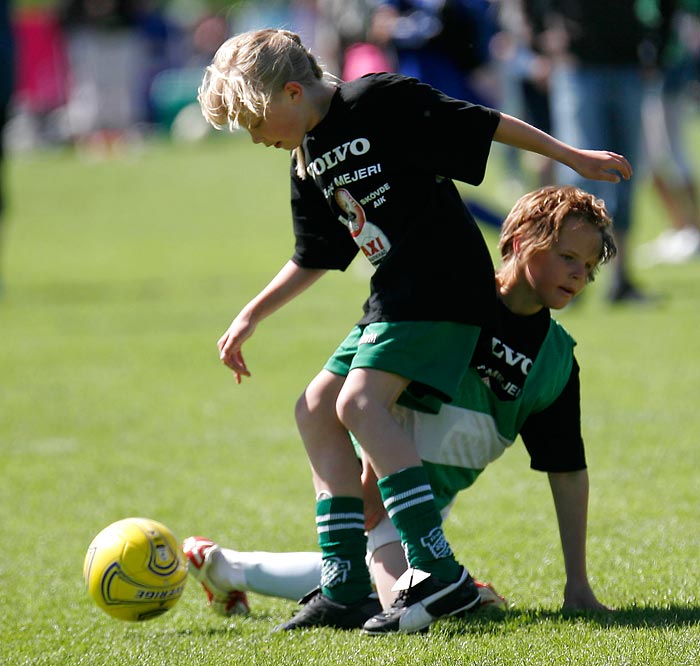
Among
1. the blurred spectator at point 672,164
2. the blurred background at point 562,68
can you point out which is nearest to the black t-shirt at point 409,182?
Answer: the blurred background at point 562,68

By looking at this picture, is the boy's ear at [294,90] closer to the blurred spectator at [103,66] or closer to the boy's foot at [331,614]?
the boy's foot at [331,614]

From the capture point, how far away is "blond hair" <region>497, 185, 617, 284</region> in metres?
3.42

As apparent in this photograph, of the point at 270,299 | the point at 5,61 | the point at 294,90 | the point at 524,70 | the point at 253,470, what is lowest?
the point at 253,470

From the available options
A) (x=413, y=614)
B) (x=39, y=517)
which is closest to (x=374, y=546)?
(x=413, y=614)

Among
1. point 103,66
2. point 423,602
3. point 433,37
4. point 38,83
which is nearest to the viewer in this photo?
point 423,602

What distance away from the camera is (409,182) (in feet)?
11.0

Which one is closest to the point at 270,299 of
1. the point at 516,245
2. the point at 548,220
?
the point at 516,245

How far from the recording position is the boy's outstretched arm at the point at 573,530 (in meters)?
3.40

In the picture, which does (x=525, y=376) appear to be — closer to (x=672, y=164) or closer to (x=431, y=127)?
(x=431, y=127)

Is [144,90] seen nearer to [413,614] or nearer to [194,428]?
[194,428]

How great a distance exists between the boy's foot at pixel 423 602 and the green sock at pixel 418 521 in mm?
24

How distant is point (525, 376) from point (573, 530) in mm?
424

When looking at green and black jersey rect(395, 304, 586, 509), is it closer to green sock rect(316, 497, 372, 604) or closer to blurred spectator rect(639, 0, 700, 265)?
green sock rect(316, 497, 372, 604)

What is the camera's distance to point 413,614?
317cm
